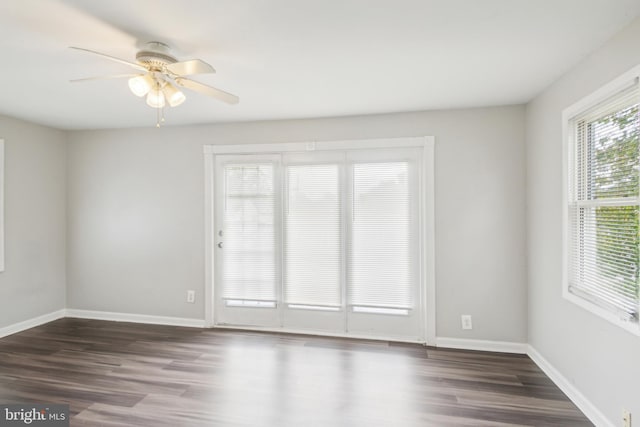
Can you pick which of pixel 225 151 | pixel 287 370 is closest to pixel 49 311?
pixel 225 151

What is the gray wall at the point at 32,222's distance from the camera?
364cm

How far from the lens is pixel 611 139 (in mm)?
2035

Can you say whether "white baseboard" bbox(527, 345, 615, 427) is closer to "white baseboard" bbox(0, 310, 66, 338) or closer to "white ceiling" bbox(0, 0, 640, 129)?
"white ceiling" bbox(0, 0, 640, 129)

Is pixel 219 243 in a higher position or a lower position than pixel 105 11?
lower

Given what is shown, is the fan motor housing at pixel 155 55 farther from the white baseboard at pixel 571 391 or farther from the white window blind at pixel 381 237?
the white baseboard at pixel 571 391

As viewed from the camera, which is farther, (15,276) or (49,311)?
(49,311)

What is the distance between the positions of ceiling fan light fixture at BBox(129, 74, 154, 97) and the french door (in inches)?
69.8

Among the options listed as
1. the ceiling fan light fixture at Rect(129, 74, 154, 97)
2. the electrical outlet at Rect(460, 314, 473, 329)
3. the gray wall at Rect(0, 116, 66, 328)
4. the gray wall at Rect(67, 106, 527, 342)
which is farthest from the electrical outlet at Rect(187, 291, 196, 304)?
the electrical outlet at Rect(460, 314, 473, 329)

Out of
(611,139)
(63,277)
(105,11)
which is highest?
(105,11)

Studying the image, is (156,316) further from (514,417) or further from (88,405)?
(514,417)

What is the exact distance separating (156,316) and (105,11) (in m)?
3.40

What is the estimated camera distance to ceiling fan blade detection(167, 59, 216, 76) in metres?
1.84

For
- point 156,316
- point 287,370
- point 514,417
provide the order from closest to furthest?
1. point 514,417
2. point 287,370
3. point 156,316

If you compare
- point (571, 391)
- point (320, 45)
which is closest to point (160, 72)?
point (320, 45)
